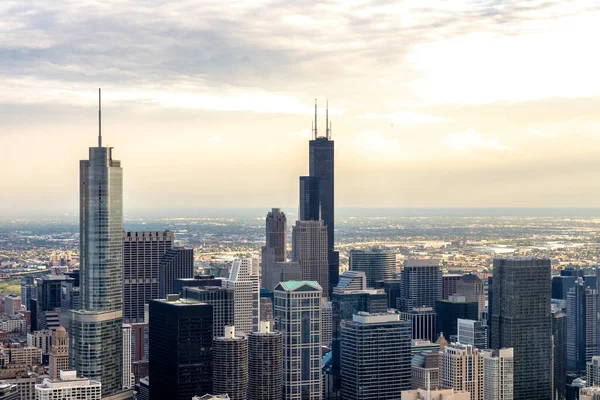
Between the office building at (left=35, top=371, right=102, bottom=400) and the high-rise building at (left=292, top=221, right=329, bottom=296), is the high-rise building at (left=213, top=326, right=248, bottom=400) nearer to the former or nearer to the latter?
the office building at (left=35, top=371, right=102, bottom=400)

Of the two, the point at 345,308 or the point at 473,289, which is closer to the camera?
the point at 473,289

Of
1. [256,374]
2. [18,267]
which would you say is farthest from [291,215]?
[256,374]

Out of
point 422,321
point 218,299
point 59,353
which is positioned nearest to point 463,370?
point 218,299

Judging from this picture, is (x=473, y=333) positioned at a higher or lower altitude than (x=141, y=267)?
lower

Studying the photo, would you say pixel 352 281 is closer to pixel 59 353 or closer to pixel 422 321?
pixel 422 321

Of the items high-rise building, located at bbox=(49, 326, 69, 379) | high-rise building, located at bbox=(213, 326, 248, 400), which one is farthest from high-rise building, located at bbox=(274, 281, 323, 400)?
high-rise building, located at bbox=(49, 326, 69, 379)

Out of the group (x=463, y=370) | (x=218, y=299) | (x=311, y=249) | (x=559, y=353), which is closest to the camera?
(x=463, y=370)
